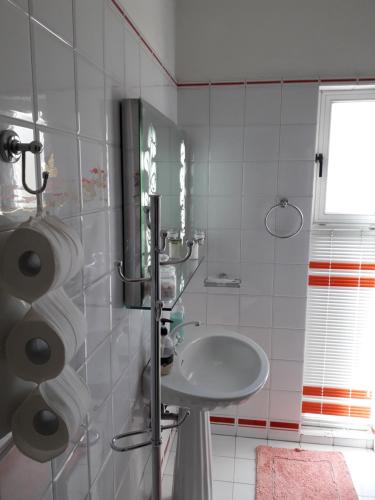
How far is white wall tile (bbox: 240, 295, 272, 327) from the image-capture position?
2.39 m

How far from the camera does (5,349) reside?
0.68 meters

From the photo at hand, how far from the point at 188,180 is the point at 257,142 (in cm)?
43

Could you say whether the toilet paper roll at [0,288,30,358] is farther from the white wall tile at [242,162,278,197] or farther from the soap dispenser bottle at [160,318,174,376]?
the white wall tile at [242,162,278,197]

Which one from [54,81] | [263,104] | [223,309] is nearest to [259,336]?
[223,309]

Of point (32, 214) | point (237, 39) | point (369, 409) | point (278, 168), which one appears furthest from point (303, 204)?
point (32, 214)

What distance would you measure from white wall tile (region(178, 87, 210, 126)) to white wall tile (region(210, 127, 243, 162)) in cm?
9

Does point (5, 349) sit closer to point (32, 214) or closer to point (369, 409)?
point (32, 214)

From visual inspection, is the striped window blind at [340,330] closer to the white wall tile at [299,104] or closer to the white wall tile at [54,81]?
the white wall tile at [299,104]

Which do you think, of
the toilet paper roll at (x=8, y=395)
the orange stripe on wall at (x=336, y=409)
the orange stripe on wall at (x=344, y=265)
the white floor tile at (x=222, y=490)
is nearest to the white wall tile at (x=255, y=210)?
the orange stripe on wall at (x=344, y=265)

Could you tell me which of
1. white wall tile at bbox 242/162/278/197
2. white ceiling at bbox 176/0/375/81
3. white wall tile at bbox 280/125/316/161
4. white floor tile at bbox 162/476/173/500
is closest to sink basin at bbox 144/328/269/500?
white floor tile at bbox 162/476/173/500

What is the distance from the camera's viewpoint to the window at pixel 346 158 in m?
2.30

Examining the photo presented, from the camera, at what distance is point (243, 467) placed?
7.52 ft

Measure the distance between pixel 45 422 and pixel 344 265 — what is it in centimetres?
204

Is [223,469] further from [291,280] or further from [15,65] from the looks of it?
[15,65]
